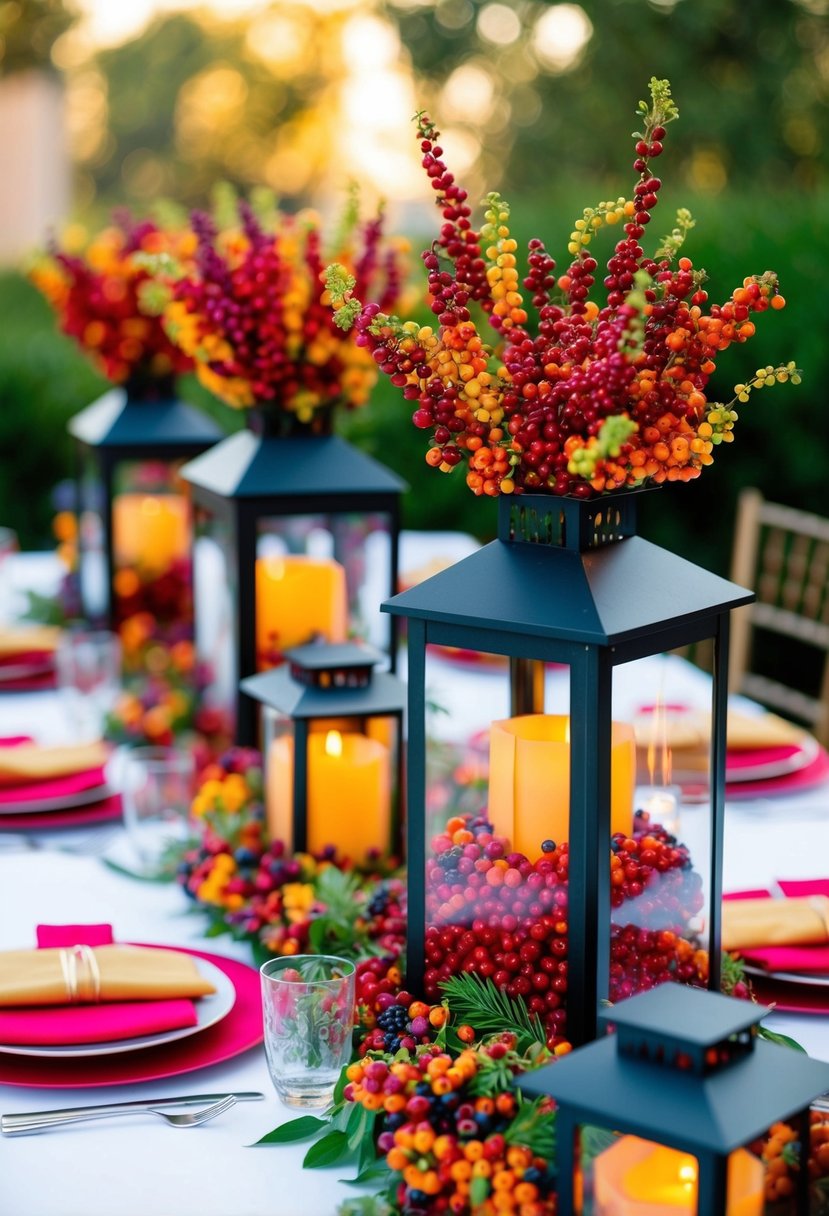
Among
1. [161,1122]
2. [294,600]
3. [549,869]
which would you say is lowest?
[161,1122]

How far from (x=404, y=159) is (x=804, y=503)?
43.8 feet

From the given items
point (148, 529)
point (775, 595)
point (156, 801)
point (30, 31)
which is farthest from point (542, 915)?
point (30, 31)

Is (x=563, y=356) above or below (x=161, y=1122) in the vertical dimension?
above

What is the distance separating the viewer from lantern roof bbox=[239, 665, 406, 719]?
1.77 meters

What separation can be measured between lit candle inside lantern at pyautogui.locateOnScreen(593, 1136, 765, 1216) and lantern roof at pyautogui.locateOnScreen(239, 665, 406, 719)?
0.85 metres

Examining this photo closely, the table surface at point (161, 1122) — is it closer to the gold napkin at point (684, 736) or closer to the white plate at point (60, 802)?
the gold napkin at point (684, 736)

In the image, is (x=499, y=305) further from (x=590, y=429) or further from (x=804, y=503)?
(x=804, y=503)

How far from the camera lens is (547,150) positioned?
12.1 m

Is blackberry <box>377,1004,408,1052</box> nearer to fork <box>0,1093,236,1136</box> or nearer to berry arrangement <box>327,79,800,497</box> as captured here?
fork <box>0,1093,236,1136</box>

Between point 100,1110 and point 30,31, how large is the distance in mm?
14278

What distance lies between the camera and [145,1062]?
53.0 inches

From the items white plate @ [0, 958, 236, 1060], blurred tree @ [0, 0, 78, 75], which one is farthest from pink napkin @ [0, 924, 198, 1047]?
blurred tree @ [0, 0, 78, 75]

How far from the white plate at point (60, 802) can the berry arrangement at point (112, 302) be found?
95cm

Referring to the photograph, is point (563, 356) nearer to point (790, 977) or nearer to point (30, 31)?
point (790, 977)
